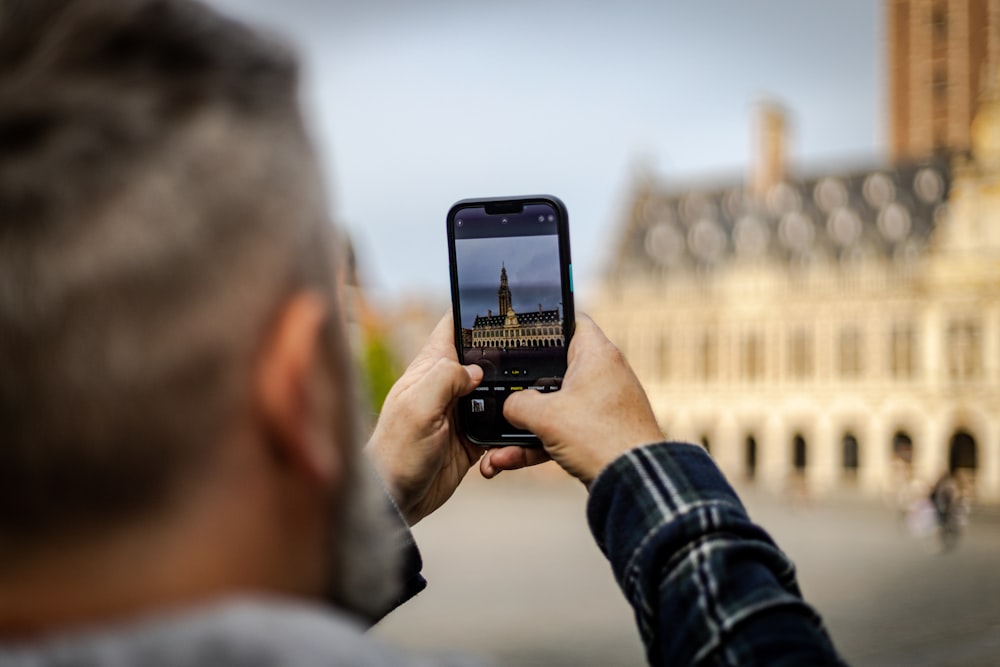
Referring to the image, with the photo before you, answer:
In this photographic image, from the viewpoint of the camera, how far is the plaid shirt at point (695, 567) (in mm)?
985

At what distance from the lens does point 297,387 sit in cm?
73

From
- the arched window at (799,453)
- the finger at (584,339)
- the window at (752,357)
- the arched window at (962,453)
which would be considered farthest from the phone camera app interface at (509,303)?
the window at (752,357)

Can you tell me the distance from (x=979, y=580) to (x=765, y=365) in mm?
32435

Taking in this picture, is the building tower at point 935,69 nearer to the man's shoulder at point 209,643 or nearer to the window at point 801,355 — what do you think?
the window at point 801,355

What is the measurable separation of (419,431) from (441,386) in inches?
2.6

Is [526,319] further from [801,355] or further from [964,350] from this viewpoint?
[801,355]

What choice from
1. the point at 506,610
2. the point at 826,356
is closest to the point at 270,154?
the point at 506,610

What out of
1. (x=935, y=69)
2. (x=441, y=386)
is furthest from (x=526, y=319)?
(x=935, y=69)

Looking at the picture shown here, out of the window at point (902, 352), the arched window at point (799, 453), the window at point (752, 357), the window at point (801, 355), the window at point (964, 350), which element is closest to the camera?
the window at point (964, 350)

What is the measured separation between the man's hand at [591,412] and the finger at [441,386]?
0.21m

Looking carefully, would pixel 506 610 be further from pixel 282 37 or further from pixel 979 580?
pixel 282 37

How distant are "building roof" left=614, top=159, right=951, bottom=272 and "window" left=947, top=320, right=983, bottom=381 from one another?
4.13 meters

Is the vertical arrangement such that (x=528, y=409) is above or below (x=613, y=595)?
above

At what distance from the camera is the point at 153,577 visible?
688mm
